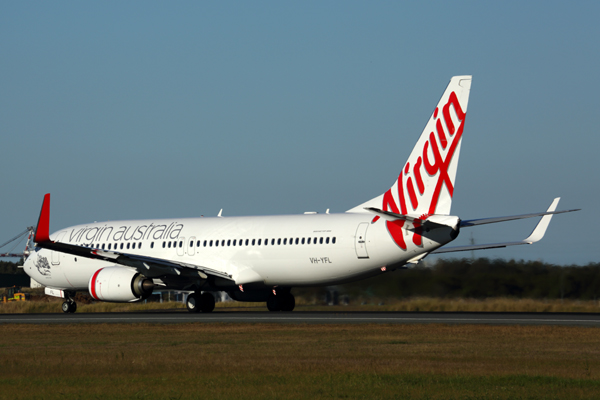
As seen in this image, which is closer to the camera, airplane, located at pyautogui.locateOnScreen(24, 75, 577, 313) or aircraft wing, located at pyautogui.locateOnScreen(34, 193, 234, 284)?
airplane, located at pyautogui.locateOnScreen(24, 75, 577, 313)

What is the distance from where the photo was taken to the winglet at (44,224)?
98.5 feet

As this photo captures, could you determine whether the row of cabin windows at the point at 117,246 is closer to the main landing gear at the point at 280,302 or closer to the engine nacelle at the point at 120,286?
the engine nacelle at the point at 120,286

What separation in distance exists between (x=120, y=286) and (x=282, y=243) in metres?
6.47

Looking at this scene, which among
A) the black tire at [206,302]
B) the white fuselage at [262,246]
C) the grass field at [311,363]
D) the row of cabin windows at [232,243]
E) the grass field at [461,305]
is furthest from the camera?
the black tire at [206,302]

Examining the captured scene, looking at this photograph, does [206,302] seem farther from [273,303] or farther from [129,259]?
[129,259]

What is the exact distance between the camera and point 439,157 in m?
28.1

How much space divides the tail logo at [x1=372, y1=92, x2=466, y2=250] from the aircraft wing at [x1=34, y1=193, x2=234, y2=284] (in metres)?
7.91

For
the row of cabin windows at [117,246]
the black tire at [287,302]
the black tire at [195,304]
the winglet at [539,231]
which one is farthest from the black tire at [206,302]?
the winglet at [539,231]

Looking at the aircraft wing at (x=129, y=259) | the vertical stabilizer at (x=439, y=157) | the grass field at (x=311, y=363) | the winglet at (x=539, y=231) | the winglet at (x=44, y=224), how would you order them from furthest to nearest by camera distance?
the winglet at (x=539, y=231) < the aircraft wing at (x=129, y=259) < the winglet at (x=44, y=224) < the vertical stabilizer at (x=439, y=157) < the grass field at (x=311, y=363)

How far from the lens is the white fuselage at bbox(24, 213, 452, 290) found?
28.9m

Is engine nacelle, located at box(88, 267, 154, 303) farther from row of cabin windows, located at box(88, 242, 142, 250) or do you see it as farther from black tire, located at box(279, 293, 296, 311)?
black tire, located at box(279, 293, 296, 311)

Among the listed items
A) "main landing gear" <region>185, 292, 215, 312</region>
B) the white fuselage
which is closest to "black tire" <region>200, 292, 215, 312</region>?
"main landing gear" <region>185, 292, 215, 312</region>

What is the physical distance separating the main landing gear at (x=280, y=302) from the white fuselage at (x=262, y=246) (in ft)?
5.26

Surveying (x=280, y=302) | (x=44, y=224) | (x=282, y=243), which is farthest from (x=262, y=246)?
(x=44, y=224)
